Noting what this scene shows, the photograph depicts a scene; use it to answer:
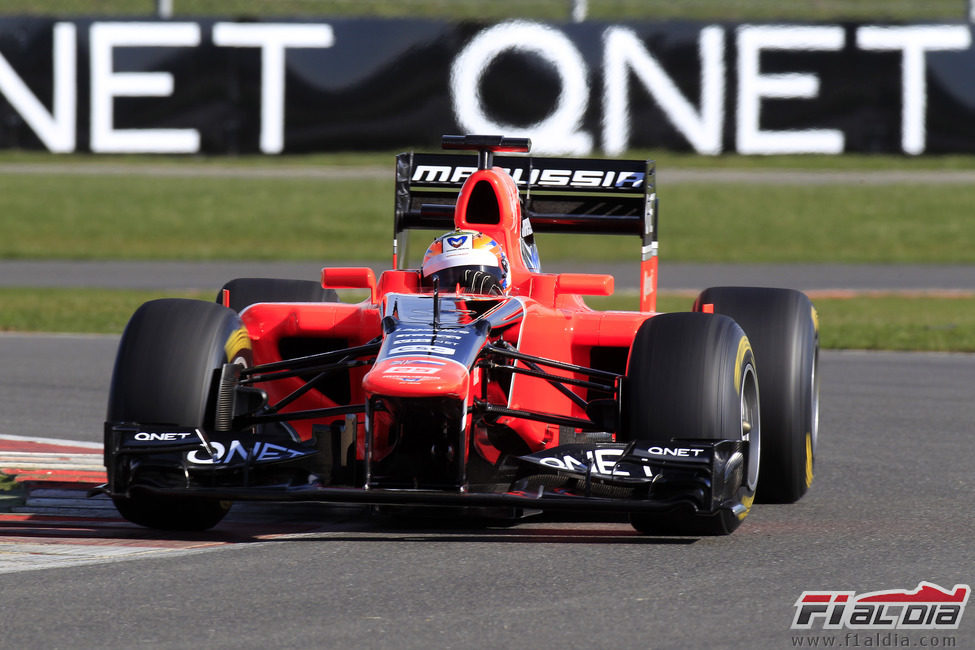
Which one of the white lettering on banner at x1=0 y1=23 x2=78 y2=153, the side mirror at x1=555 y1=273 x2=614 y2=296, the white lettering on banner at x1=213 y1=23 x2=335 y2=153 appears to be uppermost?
the white lettering on banner at x1=213 y1=23 x2=335 y2=153

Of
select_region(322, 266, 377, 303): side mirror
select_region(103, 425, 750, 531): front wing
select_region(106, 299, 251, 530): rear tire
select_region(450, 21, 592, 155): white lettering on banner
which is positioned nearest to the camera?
select_region(103, 425, 750, 531): front wing

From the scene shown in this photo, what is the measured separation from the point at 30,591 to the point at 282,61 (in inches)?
764

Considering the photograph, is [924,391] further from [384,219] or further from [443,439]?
[384,219]

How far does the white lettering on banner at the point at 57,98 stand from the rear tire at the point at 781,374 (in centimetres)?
1808

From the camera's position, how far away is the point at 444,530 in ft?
23.1

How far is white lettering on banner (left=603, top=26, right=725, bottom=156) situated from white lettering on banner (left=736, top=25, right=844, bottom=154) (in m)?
0.32

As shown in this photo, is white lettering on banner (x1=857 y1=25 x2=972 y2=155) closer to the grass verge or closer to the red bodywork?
the grass verge

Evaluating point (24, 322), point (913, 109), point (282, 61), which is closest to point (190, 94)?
point (282, 61)

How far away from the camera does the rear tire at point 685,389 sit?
22.1 feet

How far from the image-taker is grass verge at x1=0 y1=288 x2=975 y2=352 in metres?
15.1

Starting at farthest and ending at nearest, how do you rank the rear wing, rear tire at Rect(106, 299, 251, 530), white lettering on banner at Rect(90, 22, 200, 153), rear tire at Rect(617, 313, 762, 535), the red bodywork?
white lettering on banner at Rect(90, 22, 200, 153), the rear wing, the red bodywork, rear tire at Rect(106, 299, 251, 530), rear tire at Rect(617, 313, 762, 535)

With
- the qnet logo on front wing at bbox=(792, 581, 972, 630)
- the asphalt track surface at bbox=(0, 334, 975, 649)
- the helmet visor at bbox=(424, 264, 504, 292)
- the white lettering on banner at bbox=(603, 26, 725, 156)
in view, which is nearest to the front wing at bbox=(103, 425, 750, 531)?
the asphalt track surface at bbox=(0, 334, 975, 649)

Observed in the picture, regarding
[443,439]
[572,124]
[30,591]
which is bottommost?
[30,591]

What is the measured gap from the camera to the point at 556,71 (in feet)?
81.1
